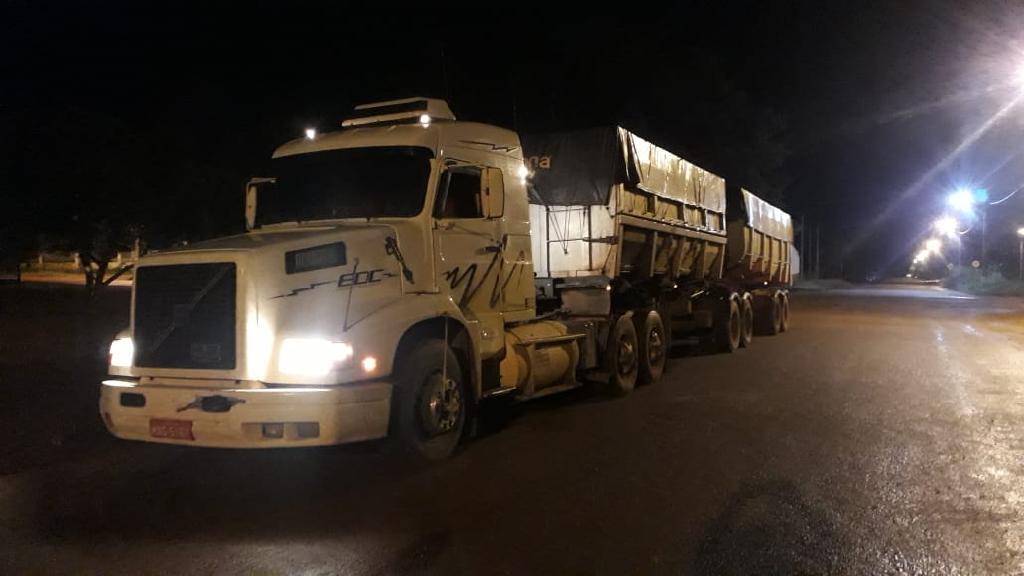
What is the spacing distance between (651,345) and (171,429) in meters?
7.95

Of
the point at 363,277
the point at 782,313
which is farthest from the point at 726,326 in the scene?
the point at 363,277

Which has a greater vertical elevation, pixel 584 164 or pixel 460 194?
pixel 584 164

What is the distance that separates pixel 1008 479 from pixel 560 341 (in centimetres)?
478

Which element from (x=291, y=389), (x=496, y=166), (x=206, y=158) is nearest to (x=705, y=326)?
(x=496, y=166)

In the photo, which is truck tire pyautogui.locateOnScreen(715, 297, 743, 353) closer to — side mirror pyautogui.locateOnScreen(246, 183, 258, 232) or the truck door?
the truck door

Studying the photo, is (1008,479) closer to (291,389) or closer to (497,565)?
(497,565)

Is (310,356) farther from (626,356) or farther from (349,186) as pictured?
(626,356)

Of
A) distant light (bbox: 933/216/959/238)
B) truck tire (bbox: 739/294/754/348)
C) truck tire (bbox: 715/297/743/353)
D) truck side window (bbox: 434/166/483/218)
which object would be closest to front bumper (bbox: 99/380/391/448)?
truck side window (bbox: 434/166/483/218)

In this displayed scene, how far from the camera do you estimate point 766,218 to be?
21234 mm

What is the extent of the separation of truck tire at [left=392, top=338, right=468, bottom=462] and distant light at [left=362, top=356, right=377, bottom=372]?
0.38m

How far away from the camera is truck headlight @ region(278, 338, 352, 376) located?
6.49 metres

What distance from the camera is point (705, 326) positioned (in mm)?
16688

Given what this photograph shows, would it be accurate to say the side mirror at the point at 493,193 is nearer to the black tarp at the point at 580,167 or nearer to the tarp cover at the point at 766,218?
the black tarp at the point at 580,167

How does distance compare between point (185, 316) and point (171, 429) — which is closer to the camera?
point (171, 429)
